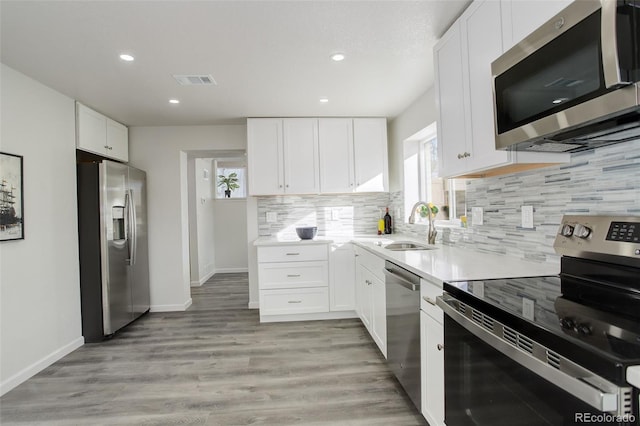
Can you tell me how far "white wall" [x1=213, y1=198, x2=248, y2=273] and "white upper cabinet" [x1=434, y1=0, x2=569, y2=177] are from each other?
206 inches

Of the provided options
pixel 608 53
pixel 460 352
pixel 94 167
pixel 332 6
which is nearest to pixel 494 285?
pixel 460 352

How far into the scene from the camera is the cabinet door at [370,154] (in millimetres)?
3846

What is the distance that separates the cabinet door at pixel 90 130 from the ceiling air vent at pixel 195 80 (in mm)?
1268

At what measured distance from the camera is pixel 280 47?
216 centimetres

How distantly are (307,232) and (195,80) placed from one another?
193 cm

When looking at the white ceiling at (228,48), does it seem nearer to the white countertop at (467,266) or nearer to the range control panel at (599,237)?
the range control panel at (599,237)

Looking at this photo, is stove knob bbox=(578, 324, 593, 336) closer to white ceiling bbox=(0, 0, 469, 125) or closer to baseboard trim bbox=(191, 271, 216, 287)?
white ceiling bbox=(0, 0, 469, 125)

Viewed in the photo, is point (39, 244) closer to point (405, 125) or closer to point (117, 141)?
point (117, 141)

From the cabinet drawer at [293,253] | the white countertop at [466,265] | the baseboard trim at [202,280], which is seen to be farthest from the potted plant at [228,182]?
the white countertop at [466,265]

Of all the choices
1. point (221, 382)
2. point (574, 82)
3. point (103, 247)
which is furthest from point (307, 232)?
point (574, 82)

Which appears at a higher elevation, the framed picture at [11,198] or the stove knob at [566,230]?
the framed picture at [11,198]

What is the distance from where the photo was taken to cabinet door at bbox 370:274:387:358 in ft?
7.79

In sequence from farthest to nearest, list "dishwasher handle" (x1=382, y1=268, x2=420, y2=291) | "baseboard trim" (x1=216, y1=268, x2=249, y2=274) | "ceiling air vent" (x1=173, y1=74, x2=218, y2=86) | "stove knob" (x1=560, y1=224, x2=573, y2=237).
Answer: "baseboard trim" (x1=216, y1=268, x2=249, y2=274) < "ceiling air vent" (x1=173, y1=74, x2=218, y2=86) < "dishwasher handle" (x1=382, y1=268, x2=420, y2=291) < "stove knob" (x1=560, y1=224, x2=573, y2=237)

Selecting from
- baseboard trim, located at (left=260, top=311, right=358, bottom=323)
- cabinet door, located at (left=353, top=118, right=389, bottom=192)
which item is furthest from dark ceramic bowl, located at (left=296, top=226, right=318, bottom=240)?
baseboard trim, located at (left=260, top=311, right=358, bottom=323)
